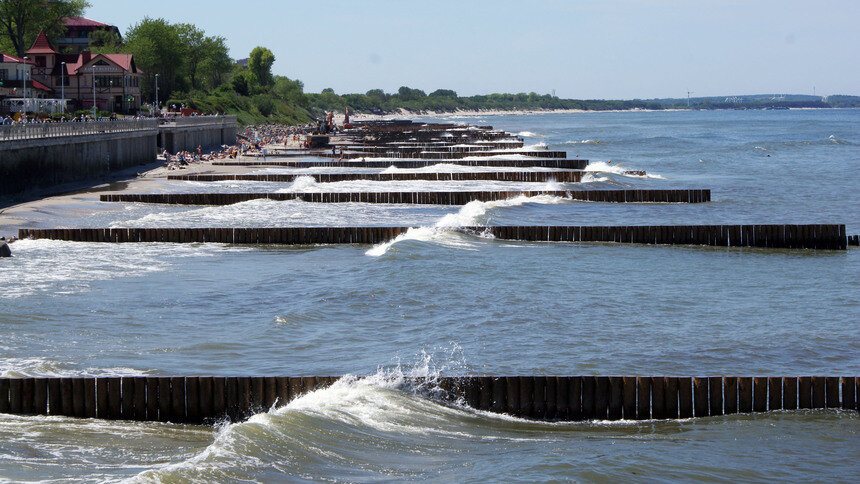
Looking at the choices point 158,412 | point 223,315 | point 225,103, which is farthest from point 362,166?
point 225,103

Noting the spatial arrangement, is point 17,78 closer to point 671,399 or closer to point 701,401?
point 671,399

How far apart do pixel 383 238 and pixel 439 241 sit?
180cm

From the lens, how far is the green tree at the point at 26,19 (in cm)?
10975

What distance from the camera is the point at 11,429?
11.8m

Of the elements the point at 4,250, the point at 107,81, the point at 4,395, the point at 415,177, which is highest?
the point at 107,81

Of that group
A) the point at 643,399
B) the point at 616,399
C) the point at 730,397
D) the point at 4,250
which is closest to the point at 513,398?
the point at 616,399

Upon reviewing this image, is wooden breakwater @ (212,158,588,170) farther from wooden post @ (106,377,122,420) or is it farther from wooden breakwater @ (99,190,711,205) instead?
wooden post @ (106,377,122,420)

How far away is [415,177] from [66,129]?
17896 millimetres

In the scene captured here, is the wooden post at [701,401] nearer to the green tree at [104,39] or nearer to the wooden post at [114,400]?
the wooden post at [114,400]

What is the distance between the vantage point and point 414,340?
1669cm

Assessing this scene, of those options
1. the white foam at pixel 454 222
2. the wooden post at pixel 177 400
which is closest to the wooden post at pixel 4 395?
the wooden post at pixel 177 400

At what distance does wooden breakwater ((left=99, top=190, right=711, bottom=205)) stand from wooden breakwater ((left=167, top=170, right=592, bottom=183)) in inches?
394

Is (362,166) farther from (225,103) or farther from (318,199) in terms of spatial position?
(225,103)

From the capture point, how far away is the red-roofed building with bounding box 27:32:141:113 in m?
88.8
